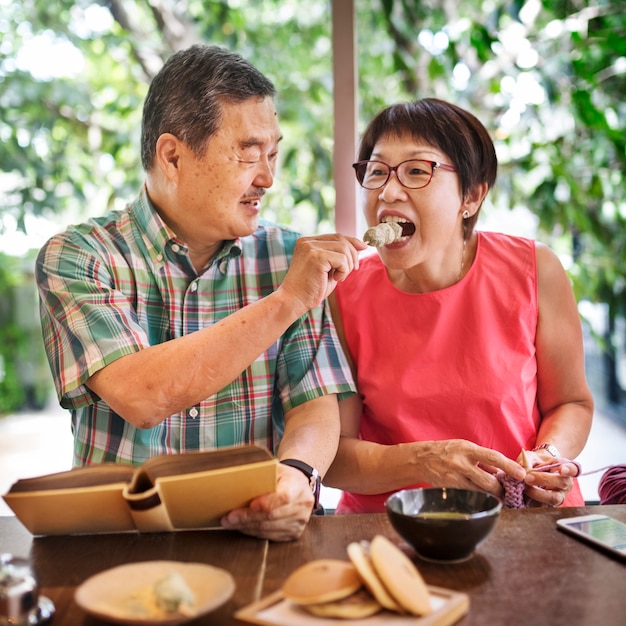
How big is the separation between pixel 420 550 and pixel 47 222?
2537 millimetres

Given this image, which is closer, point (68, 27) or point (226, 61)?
point (226, 61)

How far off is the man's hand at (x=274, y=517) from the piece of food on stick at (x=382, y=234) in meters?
0.70

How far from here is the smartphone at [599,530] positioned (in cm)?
121

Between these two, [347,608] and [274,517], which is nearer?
[347,608]

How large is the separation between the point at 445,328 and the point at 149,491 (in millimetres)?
1049

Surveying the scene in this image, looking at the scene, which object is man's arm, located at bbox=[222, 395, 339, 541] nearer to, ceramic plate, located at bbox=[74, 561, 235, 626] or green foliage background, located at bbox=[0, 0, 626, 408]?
ceramic plate, located at bbox=[74, 561, 235, 626]

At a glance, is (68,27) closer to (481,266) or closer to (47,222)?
(47,222)

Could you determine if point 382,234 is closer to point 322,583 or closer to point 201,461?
point 201,461

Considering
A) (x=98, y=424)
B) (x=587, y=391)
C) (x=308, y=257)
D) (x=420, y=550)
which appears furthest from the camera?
(x=587, y=391)

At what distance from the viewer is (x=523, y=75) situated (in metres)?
2.98

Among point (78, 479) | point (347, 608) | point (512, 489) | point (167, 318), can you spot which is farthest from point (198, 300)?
point (347, 608)

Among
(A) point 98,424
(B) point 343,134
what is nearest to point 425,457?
(A) point 98,424

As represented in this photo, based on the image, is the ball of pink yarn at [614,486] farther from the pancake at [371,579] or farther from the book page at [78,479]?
the book page at [78,479]

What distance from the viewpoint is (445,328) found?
2031 mm
